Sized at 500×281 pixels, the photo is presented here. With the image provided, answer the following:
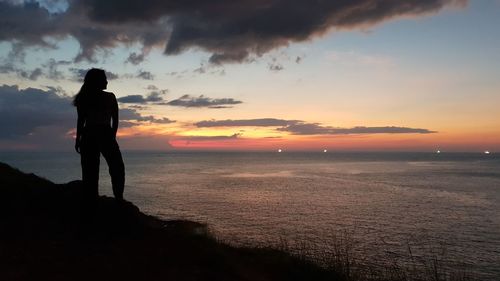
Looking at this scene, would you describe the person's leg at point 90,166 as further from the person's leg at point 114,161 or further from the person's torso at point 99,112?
the person's torso at point 99,112

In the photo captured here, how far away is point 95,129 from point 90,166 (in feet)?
2.61

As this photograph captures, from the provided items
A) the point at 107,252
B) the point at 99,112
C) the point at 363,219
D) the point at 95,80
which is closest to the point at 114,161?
the point at 99,112

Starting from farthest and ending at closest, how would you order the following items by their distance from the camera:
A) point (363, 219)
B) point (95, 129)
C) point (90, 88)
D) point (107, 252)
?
1. point (363, 219)
2. point (90, 88)
3. point (95, 129)
4. point (107, 252)

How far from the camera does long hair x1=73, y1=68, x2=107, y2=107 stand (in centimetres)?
923

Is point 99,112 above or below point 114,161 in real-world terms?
above

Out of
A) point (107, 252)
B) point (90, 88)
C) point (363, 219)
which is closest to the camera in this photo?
point (107, 252)

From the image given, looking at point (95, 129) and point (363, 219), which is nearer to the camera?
point (95, 129)

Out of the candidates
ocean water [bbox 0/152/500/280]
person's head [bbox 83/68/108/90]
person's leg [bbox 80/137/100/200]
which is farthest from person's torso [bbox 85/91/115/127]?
ocean water [bbox 0/152/500/280]

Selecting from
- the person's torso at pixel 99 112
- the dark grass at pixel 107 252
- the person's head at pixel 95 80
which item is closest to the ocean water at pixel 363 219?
the dark grass at pixel 107 252

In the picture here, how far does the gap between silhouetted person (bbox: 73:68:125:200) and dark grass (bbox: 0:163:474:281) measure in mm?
740

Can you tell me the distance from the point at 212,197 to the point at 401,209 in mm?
22345

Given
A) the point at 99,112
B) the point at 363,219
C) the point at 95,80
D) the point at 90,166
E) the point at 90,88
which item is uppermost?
the point at 95,80

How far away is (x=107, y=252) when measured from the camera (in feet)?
26.5

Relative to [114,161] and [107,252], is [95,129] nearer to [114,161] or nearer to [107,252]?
[114,161]
